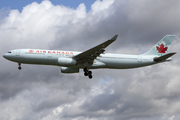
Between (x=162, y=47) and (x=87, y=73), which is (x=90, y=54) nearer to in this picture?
(x=87, y=73)

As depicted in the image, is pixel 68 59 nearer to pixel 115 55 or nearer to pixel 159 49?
pixel 115 55

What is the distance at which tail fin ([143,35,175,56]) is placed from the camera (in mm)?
51219

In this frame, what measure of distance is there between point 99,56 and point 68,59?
4.99 meters

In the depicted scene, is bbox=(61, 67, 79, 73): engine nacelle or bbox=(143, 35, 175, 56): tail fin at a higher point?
bbox=(143, 35, 175, 56): tail fin

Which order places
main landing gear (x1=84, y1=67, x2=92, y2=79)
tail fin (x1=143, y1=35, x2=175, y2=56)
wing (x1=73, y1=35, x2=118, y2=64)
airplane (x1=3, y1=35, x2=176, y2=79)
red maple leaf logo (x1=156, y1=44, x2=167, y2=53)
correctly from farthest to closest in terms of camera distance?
red maple leaf logo (x1=156, y1=44, x2=167, y2=53) → tail fin (x1=143, y1=35, x2=175, y2=56) → main landing gear (x1=84, y1=67, x2=92, y2=79) → airplane (x1=3, y1=35, x2=176, y2=79) → wing (x1=73, y1=35, x2=118, y2=64)

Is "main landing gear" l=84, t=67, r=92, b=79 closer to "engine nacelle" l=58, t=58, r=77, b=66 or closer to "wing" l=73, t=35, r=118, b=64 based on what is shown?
"wing" l=73, t=35, r=118, b=64

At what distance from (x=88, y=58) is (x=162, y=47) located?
50.2ft

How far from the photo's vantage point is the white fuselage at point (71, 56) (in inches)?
1716

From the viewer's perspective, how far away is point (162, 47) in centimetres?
5203

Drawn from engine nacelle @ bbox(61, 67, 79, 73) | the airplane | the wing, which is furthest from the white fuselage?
engine nacelle @ bbox(61, 67, 79, 73)

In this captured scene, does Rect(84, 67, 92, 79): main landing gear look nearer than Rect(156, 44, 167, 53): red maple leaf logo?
Yes

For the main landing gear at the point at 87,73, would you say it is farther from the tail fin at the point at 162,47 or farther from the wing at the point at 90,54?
the tail fin at the point at 162,47

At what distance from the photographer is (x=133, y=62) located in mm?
47625

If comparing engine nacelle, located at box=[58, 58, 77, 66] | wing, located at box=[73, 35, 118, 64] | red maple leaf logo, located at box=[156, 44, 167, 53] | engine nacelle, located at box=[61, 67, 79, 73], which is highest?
red maple leaf logo, located at box=[156, 44, 167, 53]
